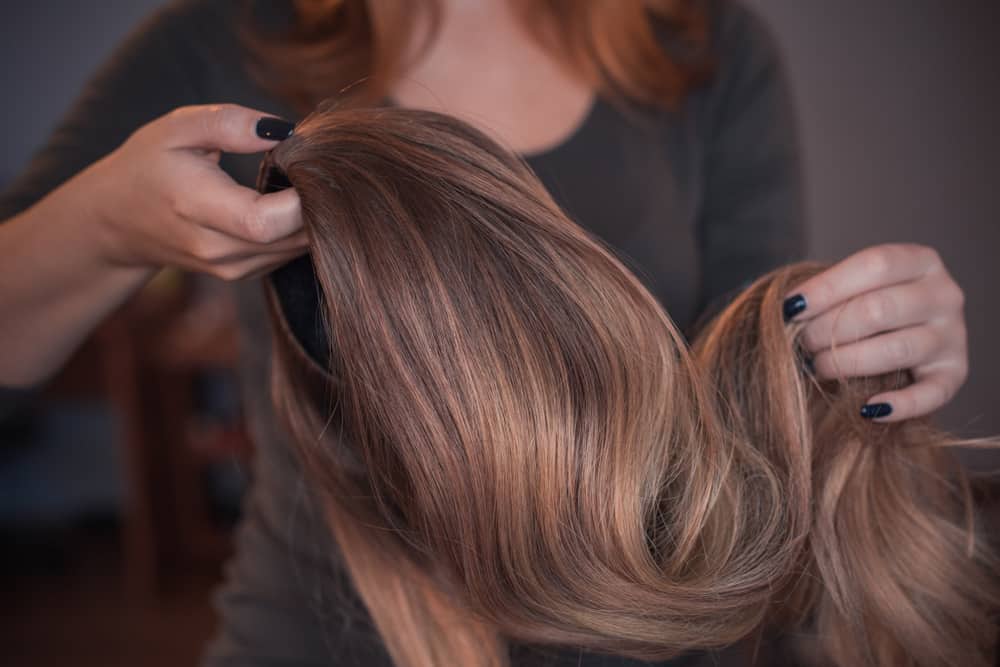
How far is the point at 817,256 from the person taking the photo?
222 centimetres

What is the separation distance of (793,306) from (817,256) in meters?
1.77

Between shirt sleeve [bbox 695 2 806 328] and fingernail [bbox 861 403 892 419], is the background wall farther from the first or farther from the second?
fingernail [bbox 861 403 892 419]

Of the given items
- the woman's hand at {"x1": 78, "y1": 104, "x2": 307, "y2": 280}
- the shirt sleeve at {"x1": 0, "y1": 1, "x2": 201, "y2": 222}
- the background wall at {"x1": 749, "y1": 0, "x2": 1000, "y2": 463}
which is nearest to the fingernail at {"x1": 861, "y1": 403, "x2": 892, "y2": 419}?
the woman's hand at {"x1": 78, "y1": 104, "x2": 307, "y2": 280}

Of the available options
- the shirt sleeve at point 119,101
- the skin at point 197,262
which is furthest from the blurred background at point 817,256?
the skin at point 197,262

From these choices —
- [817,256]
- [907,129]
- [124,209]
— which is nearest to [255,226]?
[124,209]

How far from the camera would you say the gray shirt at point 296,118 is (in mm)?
750

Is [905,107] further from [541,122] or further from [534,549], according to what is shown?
[534,549]

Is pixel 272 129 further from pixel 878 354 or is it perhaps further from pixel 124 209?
pixel 878 354

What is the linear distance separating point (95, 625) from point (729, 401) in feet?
7.39

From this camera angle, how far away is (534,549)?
0.49 metres

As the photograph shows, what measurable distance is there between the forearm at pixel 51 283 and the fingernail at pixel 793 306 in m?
0.45

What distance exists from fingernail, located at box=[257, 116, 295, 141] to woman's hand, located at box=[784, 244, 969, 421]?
1.11 feet

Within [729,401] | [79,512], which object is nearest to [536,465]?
[729,401]

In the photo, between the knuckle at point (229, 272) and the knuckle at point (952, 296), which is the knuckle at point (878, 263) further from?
the knuckle at point (229, 272)
